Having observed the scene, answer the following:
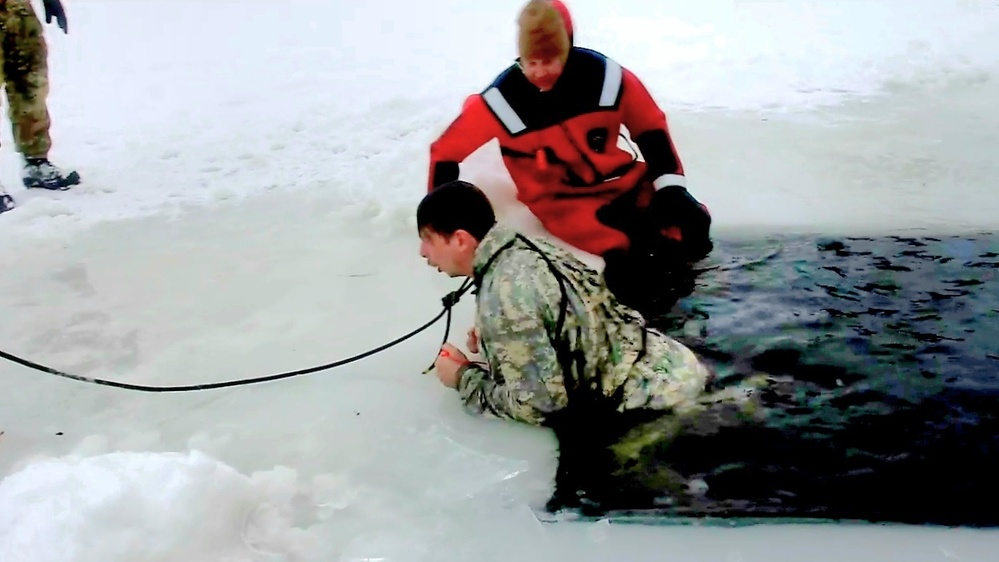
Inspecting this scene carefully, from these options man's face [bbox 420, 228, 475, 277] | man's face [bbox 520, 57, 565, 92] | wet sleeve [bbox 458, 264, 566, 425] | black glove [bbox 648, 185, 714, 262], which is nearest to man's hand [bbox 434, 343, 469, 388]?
wet sleeve [bbox 458, 264, 566, 425]

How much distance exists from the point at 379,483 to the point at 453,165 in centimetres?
140

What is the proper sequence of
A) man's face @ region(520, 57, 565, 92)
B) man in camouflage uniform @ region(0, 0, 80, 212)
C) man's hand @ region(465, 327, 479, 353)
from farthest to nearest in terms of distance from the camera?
man in camouflage uniform @ region(0, 0, 80, 212) → man's face @ region(520, 57, 565, 92) → man's hand @ region(465, 327, 479, 353)

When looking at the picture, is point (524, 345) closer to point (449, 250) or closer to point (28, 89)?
point (449, 250)

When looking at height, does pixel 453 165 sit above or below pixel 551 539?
above

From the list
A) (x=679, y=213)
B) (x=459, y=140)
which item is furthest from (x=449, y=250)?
(x=679, y=213)

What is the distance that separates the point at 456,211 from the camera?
7.41 feet

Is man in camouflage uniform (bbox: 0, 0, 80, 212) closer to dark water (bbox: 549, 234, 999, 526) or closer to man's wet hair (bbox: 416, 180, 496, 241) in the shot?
man's wet hair (bbox: 416, 180, 496, 241)

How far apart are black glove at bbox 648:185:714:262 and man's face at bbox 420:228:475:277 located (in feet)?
4.04

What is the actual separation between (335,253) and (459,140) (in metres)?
0.89

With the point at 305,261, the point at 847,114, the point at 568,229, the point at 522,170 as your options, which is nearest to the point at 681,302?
the point at 568,229

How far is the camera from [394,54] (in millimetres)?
8250

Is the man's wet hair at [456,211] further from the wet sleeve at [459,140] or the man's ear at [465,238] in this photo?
the wet sleeve at [459,140]

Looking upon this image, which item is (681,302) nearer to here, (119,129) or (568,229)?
(568,229)

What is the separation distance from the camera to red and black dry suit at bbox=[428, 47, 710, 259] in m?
3.13
